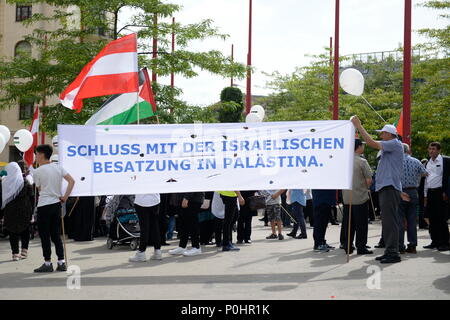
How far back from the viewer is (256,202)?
46.6 ft

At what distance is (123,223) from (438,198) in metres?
6.12

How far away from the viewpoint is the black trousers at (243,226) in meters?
14.1

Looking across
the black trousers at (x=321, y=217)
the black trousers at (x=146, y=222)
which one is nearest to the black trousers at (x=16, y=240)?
the black trousers at (x=146, y=222)

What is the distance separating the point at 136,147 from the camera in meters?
9.96

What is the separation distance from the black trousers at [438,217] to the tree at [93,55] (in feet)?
29.7

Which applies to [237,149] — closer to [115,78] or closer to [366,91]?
[115,78]

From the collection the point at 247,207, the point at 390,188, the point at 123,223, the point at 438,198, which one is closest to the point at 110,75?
the point at 123,223

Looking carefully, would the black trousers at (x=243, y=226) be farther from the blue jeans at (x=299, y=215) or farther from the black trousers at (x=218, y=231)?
the blue jeans at (x=299, y=215)

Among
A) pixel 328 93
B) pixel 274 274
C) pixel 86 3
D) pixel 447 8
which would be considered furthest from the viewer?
pixel 328 93

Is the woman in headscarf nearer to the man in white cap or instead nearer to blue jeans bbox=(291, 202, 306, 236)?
the man in white cap

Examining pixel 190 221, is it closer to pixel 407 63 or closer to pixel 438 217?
pixel 438 217

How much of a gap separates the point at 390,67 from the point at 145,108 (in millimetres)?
35750

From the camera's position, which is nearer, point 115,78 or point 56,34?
point 115,78
